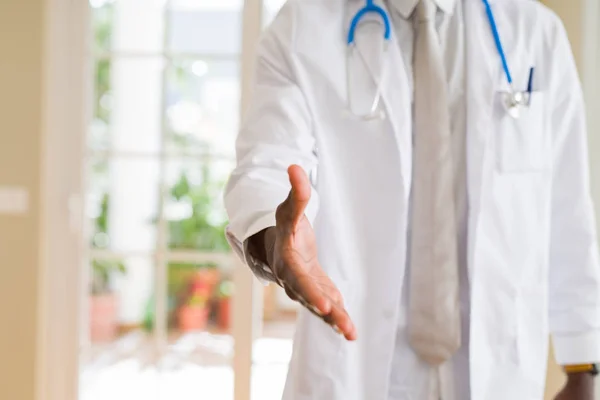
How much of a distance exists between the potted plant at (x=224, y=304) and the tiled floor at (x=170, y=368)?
0.28 meters

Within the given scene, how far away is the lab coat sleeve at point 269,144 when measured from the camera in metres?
0.90

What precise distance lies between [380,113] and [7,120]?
1.73 metres

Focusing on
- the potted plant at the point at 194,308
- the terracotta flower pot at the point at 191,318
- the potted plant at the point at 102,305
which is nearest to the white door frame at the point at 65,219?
the potted plant at the point at 102,305

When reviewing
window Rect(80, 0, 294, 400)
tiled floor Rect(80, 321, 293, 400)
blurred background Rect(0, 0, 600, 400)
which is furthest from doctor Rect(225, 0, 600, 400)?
tiled floor Rect(80, 321, 293, 400)

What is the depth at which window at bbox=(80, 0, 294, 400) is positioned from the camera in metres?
2.53

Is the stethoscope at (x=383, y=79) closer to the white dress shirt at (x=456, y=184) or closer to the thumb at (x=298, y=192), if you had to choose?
the white dress shirt at (x=456, y=184)

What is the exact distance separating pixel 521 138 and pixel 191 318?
3.78 meters

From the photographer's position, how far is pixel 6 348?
7.62 ft

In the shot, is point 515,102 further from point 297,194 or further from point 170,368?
point 170,368

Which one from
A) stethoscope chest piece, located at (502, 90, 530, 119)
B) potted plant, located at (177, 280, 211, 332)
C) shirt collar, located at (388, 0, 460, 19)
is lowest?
potted plant, located at (177, 280, 211, 332)

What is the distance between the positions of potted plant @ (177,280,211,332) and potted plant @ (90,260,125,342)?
454mm

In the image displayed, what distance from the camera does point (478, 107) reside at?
1015 millimetres

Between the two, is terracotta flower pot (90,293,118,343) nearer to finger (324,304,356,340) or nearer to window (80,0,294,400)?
window (80,0,294,400)

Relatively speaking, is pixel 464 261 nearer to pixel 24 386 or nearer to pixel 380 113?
pixel 380 113
